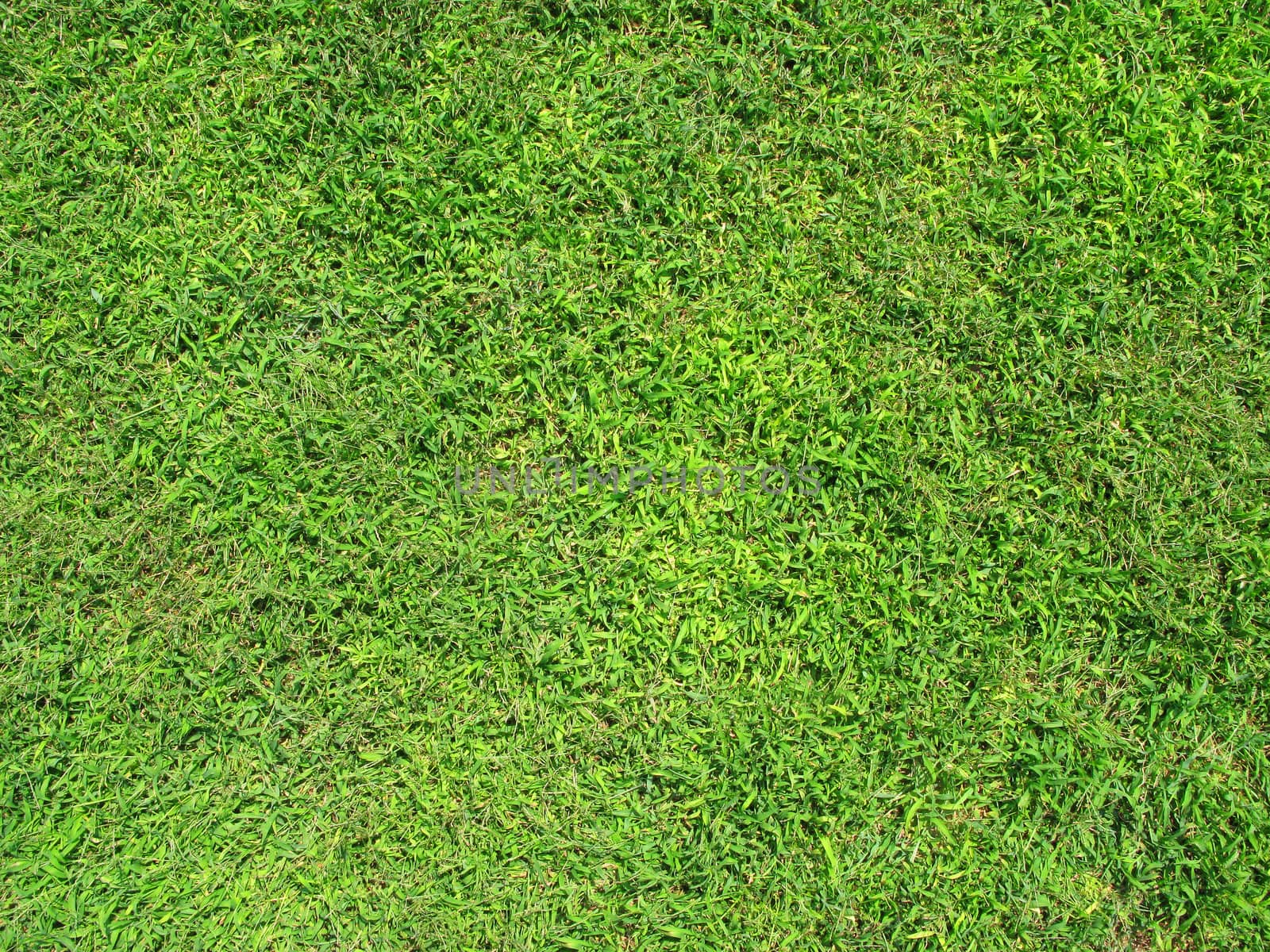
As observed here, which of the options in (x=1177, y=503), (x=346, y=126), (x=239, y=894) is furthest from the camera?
(x=346, y=126)

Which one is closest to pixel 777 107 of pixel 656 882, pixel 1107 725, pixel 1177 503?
pixel 1177 503

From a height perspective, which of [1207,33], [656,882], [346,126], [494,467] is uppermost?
[1207,33]

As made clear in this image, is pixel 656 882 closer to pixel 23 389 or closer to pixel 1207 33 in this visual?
pixel 23 389

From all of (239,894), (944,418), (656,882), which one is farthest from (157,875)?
(944,418)

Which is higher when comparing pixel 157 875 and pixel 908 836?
pixel 908 836

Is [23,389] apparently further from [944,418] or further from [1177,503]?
[1177,503]

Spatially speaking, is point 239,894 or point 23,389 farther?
point 23,389

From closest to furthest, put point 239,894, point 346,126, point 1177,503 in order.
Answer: point 239,894
point 1177,503
point 346,126
